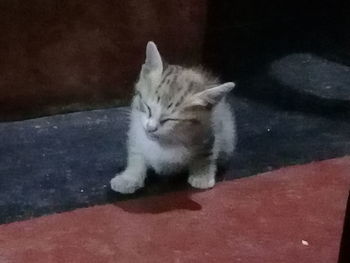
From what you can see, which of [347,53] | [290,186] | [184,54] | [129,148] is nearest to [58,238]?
[129,148]

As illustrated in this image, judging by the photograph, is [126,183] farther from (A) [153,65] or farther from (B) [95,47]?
(B) [95,47]

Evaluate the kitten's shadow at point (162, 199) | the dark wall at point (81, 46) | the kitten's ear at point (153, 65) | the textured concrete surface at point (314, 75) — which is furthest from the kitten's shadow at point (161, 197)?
the textured concrete surface at point (314, 75)

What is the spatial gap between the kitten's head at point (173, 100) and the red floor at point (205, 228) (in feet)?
0.55

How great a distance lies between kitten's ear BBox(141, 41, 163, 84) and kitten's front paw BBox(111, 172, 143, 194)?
0.77ft

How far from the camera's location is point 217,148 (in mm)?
1946

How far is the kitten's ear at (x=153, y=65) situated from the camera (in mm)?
1853

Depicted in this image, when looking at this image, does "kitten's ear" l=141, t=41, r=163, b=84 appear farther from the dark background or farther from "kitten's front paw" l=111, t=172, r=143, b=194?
the dark background

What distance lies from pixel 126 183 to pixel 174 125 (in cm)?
18

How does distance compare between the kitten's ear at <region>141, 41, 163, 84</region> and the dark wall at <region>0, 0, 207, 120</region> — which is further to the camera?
the dark wall at <region>0, 0, 207, 120</region>

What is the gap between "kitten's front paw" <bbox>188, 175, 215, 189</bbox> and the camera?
1.92 m

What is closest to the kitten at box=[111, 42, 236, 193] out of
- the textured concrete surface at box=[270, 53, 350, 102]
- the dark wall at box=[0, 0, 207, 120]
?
the dark wall at box=[0, 0, 207, 120]

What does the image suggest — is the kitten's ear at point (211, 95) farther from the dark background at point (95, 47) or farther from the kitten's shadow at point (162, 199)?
the dark background at point (95, 47)

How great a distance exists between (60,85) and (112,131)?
21 cm

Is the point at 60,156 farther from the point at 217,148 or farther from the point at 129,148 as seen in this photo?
the point at 217,148
